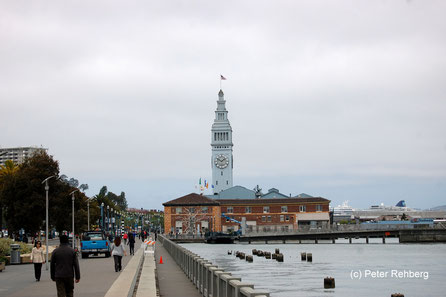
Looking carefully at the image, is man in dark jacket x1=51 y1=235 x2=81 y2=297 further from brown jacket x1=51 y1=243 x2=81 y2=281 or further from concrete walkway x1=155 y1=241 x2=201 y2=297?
A: concrete walkway x1=155 y1=241 x2=201 y2=297

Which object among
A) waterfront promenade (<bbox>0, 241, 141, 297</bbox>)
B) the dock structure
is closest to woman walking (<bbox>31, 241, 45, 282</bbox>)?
waterfront promenade (<bbox>0, 241, 141, 297</bbox>)

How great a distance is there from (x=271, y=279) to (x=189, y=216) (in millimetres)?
114513

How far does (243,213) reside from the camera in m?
165

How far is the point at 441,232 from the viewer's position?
445ft

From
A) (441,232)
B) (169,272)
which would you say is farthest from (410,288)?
(441,232)

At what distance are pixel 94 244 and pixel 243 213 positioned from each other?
108466 millimetres

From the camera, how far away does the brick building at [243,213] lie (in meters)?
162

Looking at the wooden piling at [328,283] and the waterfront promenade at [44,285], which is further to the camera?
the wooden piling at [328,283]

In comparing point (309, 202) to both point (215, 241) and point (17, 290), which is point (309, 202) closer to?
point (215, 241)

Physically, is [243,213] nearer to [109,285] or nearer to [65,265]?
[109,285]

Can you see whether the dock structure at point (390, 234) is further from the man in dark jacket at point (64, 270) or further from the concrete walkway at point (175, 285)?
the man in dark jacket at point (64, 270)

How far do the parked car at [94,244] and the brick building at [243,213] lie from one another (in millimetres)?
101995

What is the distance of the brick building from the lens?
162 m
